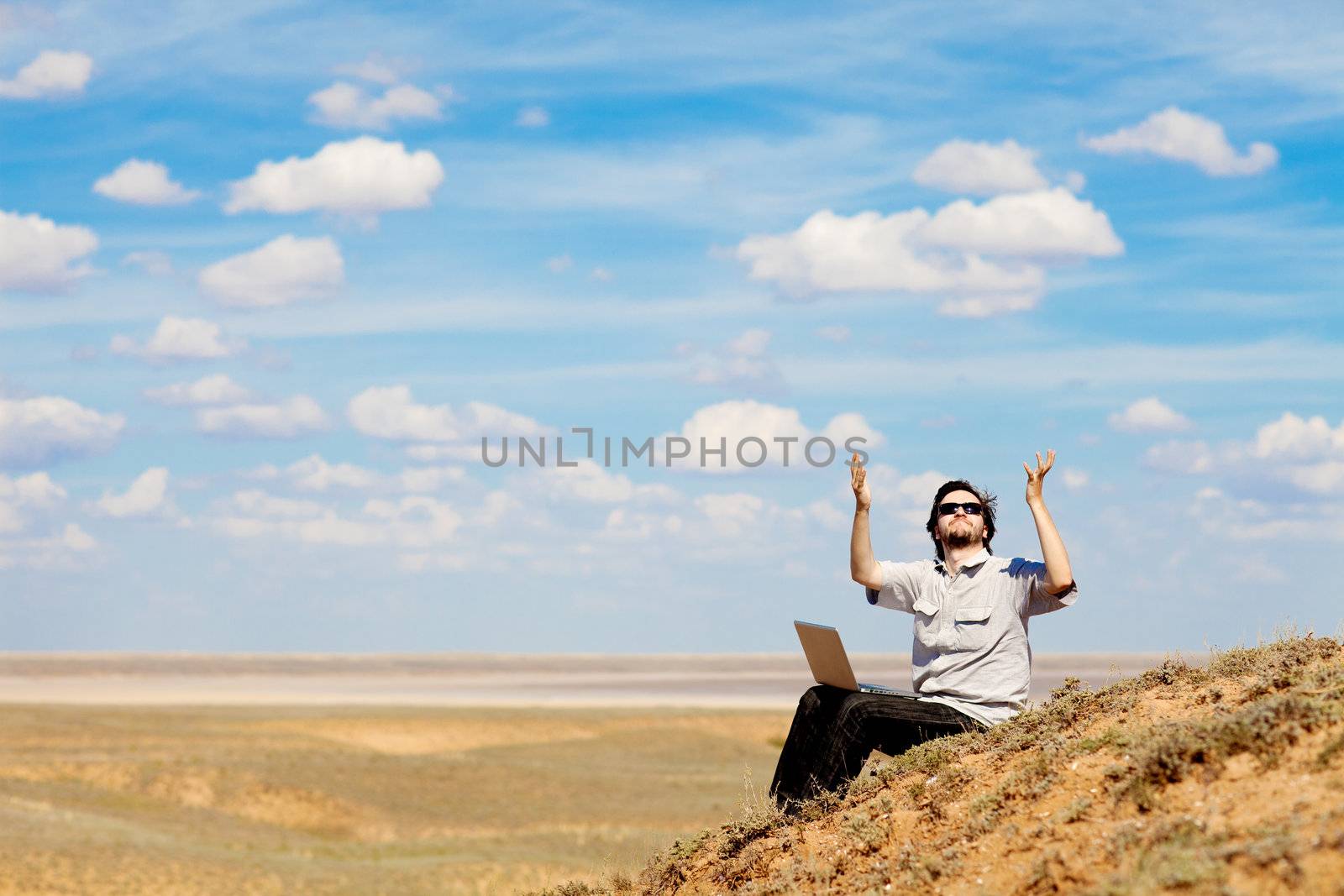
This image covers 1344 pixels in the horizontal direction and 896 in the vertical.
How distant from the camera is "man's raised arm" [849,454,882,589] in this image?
353 inches

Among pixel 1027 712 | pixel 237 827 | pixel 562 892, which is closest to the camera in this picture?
pixel 1027 712

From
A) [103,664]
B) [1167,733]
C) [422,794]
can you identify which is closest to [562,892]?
[1167,733]

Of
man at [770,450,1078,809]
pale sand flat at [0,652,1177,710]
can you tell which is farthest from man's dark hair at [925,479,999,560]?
pale sand flat at [0,652,1177,710]

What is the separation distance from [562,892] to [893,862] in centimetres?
421

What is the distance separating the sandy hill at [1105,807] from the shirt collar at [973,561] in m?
1.17

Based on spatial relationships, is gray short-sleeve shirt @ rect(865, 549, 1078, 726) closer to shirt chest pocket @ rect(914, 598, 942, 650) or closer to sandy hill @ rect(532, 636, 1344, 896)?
shirt chest pocket @ rect(914, 598, 942, 650)

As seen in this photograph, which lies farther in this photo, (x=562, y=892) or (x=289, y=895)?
(x=289, y=895)

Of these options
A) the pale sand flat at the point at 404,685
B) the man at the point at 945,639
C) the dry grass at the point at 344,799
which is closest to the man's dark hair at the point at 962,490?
the man at the point at 945,639

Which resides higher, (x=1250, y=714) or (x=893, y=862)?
(x=1250, y=714)

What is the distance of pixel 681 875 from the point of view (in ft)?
33.2

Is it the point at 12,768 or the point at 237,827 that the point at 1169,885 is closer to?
the point at 237,827

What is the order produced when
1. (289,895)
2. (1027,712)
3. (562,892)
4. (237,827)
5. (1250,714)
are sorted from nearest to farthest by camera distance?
1. (1250,714)
2. (1027,712)
3. (562,892)
4. (289,895)
5. (237,827)

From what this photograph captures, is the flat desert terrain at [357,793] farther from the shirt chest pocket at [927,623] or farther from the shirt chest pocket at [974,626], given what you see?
the shirt chest pocket at [927,623]

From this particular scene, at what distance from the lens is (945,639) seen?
873cm
